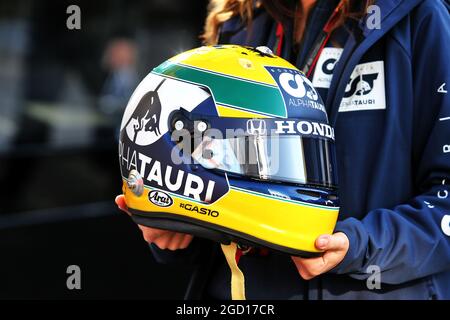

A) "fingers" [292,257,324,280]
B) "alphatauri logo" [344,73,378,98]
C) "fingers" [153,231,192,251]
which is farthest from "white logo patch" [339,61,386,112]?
"fingers" [153,231,192,251]

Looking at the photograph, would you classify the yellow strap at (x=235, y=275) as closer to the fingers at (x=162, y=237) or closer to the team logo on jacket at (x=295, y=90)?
the fingers at (x=162, y=237)

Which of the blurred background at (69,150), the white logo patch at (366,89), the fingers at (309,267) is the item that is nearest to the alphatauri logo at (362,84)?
the white logo patch at (366,89)

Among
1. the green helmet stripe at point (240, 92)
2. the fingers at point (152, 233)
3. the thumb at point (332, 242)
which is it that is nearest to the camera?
the thumb at point (332, 242)

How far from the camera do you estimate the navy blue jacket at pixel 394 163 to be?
4.84ft

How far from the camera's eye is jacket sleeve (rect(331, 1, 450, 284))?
147 cm

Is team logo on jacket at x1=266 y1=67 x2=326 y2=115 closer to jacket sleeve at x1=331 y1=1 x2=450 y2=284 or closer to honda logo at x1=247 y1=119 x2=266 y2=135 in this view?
honda logo at x1=247 y1=119 x2=266 y2=135

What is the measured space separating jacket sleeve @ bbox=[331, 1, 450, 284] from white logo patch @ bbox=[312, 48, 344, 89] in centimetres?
17

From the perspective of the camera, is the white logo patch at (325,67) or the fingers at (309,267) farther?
the white logo patch at (325,67)

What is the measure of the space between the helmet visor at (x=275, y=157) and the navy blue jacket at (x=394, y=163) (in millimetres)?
68

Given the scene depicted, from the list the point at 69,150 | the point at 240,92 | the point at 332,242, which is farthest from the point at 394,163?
the point at 69,150

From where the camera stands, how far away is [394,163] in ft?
4.99

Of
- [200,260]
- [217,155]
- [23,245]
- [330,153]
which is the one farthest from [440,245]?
[23,245]

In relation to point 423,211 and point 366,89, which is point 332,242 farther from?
point 366,89
